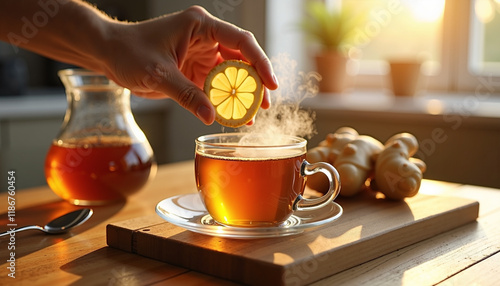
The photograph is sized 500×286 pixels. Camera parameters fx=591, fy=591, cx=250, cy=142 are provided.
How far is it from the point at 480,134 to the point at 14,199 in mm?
1720

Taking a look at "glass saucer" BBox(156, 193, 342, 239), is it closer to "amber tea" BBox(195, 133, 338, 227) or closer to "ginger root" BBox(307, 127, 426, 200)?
"amber tea" BBox(195, 133, 338, 227)

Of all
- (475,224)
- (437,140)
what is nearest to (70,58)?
(475,224)

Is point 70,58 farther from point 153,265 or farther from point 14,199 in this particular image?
point 153,265

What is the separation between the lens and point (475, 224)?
111 centimetres

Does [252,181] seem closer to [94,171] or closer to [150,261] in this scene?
[150,261]

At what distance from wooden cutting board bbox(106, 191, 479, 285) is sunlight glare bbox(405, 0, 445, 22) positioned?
2.04 metres

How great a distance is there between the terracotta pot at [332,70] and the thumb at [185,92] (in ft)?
6.54

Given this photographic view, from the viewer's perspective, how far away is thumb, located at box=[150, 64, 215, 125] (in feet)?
3.21

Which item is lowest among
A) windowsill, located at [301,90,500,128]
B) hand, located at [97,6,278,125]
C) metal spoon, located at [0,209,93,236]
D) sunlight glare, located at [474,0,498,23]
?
metal spoon, located at [0,209,93,236]

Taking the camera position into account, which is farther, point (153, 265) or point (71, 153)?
point (71, 153)

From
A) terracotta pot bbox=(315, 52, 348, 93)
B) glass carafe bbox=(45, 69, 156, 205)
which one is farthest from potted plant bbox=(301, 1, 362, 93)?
glass carafe bbox=(45, 69, 156, 205)

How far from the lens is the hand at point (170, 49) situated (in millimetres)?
1036

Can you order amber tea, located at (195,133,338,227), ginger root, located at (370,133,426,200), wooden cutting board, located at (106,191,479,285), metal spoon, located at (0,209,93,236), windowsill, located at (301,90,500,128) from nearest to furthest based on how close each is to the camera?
wooden cutting board, located at (106,191,479,285)
amber tea, located at (195,133,338,227)
metal spoon, located at (0,209,93,236)
ginger root, located at (370,133,426,200)
windowsill, located at (301,90,500,128)

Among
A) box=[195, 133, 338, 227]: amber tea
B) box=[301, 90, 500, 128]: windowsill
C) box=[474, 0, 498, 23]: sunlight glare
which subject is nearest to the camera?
box=[195, 133, 338, 227]: amber tea
